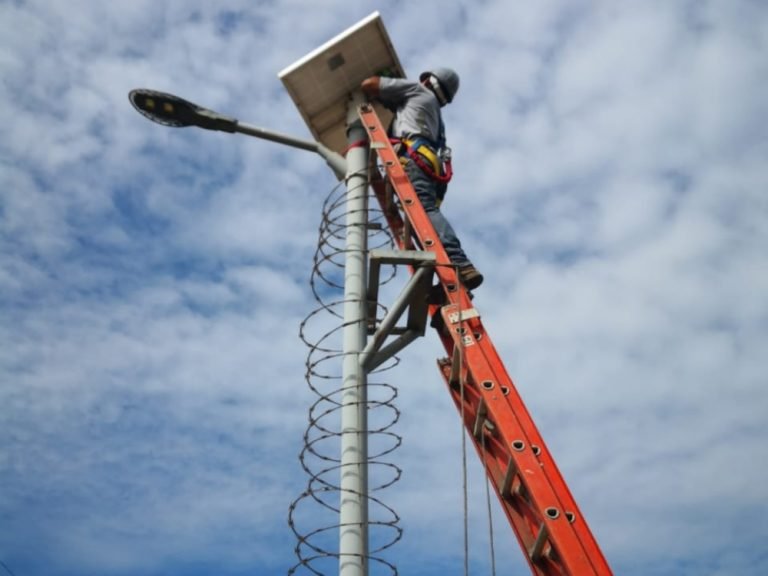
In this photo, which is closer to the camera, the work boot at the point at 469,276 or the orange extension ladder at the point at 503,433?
the orange extension ladder at the point at 503,433

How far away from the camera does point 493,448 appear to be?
512cm

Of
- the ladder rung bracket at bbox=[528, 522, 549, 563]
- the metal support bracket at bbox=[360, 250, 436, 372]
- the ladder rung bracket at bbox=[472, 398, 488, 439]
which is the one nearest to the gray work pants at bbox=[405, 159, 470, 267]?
the metal support bracket at bbox=[360, 250, 436, 372]

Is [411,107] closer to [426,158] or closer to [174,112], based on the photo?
[426,158]

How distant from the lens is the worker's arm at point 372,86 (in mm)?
7086

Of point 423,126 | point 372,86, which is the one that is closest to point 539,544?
point 423,126

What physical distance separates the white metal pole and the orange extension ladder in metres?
0.37

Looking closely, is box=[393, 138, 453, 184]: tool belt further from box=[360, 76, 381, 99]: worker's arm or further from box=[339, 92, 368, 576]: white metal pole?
box=[360, 76, 381, 99]: worker's arm

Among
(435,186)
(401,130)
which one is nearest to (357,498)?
(435,186)

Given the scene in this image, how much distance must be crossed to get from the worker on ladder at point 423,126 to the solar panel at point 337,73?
0.19m

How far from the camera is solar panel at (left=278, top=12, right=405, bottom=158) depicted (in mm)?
6996

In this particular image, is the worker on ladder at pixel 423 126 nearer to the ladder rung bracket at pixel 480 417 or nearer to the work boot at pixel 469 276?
the work boot at pixel 469 276

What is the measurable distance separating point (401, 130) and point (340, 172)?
66cm

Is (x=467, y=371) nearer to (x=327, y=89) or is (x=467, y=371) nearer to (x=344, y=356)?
(x=344, y=356)

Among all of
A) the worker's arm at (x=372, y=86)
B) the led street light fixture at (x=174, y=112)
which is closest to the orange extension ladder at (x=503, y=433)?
the worker's arm at (x=372, y=86)
